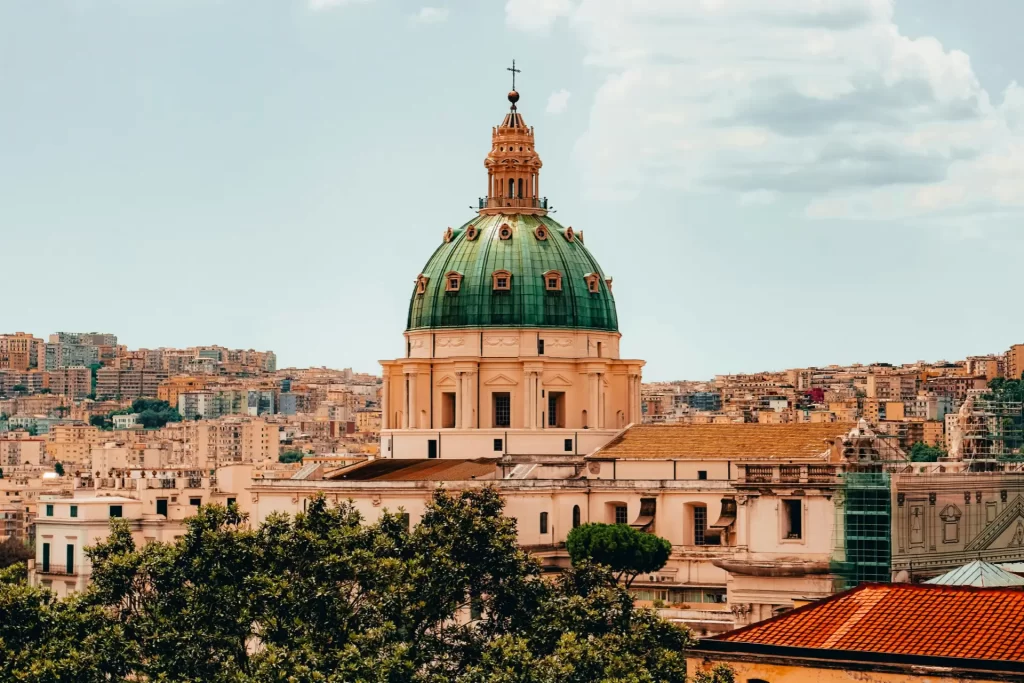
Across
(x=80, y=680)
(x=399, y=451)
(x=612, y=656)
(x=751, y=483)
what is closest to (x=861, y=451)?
(x=751, y=483)

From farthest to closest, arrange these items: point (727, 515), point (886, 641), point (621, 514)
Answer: point (621, 514)
point (727, 515)
point (886, 641)

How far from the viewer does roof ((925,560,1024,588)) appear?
71062 millimetres

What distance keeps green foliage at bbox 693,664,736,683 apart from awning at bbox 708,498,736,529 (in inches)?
1912

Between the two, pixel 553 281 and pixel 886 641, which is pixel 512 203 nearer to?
pixel 553 281

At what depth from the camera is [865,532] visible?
87312mm

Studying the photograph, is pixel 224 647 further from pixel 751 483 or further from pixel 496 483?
pixel 496 483

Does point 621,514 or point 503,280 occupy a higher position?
point 503,280

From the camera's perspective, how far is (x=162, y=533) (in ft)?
435

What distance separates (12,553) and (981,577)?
109 m

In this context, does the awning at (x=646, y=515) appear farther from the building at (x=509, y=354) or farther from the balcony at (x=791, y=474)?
the balcony at (x=791, y=474)

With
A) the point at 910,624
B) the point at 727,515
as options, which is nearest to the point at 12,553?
the point at 727,515

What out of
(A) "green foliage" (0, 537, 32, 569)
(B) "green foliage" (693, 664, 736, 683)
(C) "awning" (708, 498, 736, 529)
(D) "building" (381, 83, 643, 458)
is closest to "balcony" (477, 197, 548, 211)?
(D) "building" (381, 83, 643, 458)

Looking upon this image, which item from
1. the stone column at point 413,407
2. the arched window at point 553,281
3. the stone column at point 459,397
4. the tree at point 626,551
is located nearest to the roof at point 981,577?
the tree at point 626,551

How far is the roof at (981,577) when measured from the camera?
71062 mm
